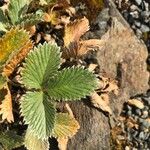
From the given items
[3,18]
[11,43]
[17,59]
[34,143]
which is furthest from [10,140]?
[3,18]

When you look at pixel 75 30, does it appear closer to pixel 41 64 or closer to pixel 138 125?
pixel 41 64

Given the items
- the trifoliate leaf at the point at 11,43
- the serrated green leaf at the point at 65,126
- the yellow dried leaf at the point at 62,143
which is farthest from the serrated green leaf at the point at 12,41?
the yellow dried leaf at the point at 62,143

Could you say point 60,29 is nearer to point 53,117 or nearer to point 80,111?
point 80,111

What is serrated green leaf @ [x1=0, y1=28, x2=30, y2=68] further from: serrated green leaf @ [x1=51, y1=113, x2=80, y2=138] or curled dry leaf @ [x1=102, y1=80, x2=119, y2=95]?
curled dry leaf @ [x1=102, y1=80, x2=119, y2=95]

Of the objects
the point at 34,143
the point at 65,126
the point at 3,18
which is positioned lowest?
the point at 34,143

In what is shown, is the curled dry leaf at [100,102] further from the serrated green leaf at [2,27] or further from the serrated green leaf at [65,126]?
the serrated green leaf at [2,27]

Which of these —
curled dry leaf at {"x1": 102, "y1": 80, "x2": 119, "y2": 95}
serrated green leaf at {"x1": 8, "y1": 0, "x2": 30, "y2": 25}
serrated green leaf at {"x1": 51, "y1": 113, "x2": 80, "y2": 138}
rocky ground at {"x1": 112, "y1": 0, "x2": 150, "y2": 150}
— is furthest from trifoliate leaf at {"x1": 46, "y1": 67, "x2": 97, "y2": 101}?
rocky ground at {"x1": 112, "y1": 0, "x2": 150, "y2": 150}

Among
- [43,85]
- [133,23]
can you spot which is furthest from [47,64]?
[133,23]
